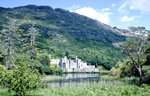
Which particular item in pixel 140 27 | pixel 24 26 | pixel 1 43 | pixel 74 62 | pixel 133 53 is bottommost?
pixel 74 62

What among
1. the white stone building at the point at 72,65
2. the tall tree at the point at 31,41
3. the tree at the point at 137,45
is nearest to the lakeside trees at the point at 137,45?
the tree at the point at 137,45

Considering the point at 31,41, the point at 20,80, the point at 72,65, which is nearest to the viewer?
the point at 20,80

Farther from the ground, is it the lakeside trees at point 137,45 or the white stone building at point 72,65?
the lakeside trees at point 137,45

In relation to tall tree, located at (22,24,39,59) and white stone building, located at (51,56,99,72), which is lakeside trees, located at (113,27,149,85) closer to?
tall tree, located at (22,24,39,59)

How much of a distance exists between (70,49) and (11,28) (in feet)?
483

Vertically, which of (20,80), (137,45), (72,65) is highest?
(137,45)

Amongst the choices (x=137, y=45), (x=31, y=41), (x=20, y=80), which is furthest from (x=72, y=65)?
(x=20, y=80)

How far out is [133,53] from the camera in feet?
111

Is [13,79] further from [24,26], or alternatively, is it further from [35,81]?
[24,26]

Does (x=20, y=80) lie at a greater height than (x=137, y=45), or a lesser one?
lesser

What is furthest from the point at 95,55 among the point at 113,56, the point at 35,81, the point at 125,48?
the point at 35,81

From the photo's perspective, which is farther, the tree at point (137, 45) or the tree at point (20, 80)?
the tree at point (137, 45)

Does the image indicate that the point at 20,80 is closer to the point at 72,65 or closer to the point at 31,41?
the point at 31,41

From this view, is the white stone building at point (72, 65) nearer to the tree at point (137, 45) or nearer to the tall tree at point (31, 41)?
the tall tree at point (31, 41)
